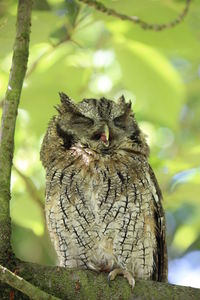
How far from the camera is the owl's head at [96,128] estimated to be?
3.35 m

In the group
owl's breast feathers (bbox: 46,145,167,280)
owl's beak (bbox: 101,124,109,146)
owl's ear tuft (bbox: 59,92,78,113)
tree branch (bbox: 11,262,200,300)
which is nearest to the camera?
tree branch (bbox: 11,262,200,300)

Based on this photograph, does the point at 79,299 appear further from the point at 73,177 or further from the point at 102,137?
the point at 102,137

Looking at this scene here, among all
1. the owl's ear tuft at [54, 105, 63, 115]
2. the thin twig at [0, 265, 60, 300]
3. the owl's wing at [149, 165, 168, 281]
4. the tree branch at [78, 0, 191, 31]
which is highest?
the tree branch at [78, 0, 191, 31]

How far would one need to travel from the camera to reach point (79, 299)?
2320 mm

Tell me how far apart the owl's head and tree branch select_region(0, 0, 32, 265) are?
706mm

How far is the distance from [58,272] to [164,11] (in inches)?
58.9

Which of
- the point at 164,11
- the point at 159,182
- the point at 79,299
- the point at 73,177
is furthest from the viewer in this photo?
the point at 159,182

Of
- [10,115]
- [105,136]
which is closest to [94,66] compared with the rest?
[105,136]

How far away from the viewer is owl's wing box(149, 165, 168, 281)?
331 centimetres

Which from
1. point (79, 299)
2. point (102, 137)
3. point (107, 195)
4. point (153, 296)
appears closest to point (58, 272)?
point (79, 299)

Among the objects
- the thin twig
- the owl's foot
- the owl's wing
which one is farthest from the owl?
the thin twig

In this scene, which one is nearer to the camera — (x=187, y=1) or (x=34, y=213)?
(x=187, y=1)

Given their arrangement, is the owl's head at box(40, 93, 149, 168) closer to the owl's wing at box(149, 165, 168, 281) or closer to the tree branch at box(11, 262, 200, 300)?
the owl's wing at box(149, 165, 168, 281)

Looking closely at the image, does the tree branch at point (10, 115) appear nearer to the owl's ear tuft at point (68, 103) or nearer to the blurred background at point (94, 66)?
the blurred background at point (94, 66)
